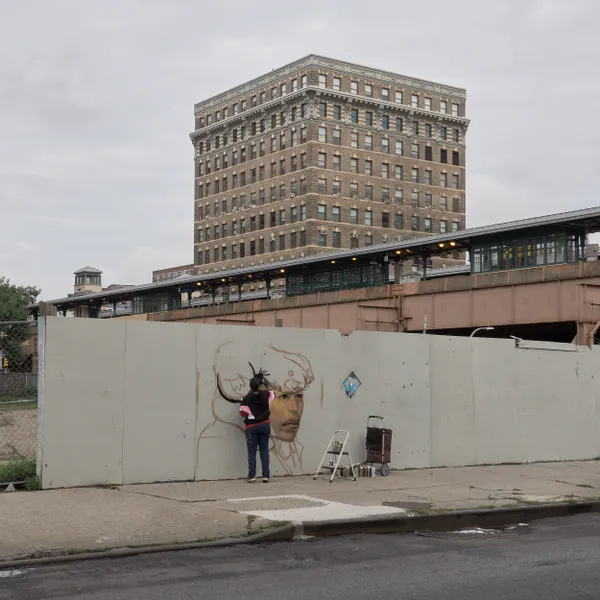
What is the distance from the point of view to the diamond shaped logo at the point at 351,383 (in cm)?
1673

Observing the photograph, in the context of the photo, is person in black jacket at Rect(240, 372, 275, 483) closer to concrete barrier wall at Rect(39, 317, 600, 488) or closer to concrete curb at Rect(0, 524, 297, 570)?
concrete barrier wall at Rect(39, 317, 600, 488)

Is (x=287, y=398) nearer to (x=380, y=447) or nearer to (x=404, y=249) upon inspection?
(x=380, y=447)

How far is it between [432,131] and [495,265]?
71276mm

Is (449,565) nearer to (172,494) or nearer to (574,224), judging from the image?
(172,494)

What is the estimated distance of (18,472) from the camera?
13.4 meters

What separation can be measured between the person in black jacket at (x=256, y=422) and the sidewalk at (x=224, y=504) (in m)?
0.34

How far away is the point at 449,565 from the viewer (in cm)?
916

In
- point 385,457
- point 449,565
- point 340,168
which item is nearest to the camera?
point 449,565

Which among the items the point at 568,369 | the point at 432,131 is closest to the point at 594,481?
the point at 568,369

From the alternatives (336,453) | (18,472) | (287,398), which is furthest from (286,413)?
(18,472)

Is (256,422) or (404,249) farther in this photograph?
(404,249)

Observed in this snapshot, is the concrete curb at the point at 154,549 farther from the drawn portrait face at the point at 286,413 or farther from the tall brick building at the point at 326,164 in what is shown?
the tall brick building at the point at 326,164

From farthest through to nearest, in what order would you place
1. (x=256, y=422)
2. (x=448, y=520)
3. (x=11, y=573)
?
(x=256, y=422), (x=448, y=520), (x=11, y=573)

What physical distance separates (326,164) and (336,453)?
107m
